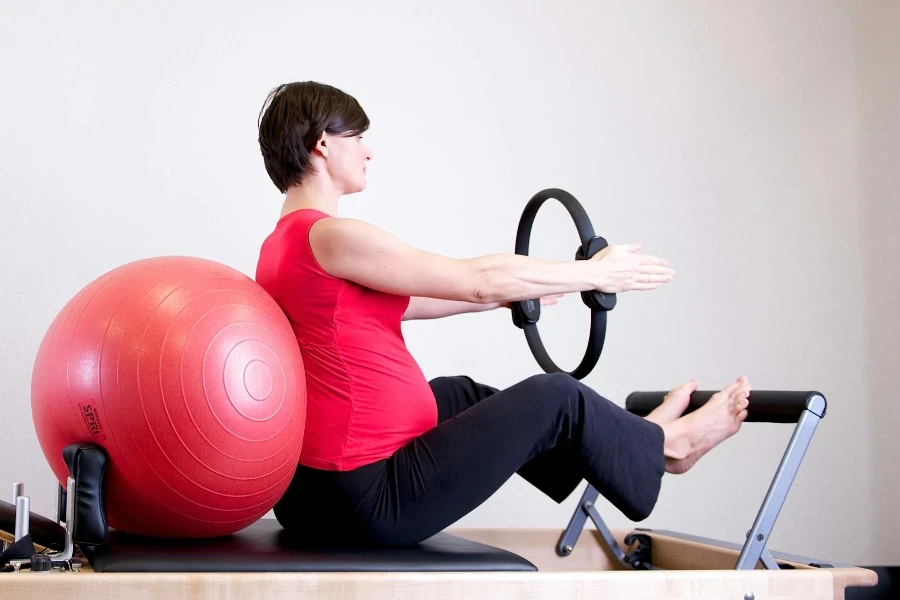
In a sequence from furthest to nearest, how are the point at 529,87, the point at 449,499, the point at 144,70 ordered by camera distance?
the point at 529,87 < the point at 144,70 < the point at 449,499

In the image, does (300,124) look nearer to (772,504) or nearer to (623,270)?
(623,270)

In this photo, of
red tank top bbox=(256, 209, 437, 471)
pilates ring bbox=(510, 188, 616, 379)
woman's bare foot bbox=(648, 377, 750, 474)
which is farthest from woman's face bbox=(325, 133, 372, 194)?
woman's bare foot bbox=(648, 377, 750, 474)

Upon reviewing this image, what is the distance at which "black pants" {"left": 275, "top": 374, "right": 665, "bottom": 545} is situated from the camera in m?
1.86

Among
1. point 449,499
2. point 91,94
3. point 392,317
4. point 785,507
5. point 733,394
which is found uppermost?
point 91,94

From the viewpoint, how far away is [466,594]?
1638mm

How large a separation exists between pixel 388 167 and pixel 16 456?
1737 mm

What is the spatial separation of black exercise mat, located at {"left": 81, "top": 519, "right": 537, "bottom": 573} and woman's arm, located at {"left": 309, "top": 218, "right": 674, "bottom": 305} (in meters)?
0.55

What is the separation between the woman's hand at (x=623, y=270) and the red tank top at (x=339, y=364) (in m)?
0.52

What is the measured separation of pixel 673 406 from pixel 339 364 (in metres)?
0.99

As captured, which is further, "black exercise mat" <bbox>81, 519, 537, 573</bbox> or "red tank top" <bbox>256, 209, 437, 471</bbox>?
"red tank top" <bbox>256, 209, 437, 471</bbox>

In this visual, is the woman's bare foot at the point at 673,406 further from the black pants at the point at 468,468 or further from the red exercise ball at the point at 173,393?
the red exercise ball at the point at 173,393

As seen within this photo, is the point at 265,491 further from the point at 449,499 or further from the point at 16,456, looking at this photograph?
the point at 16,456

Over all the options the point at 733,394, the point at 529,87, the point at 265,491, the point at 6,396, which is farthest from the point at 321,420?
the point at 529,87

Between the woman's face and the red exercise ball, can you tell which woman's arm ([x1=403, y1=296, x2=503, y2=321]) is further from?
the red exercise ball
